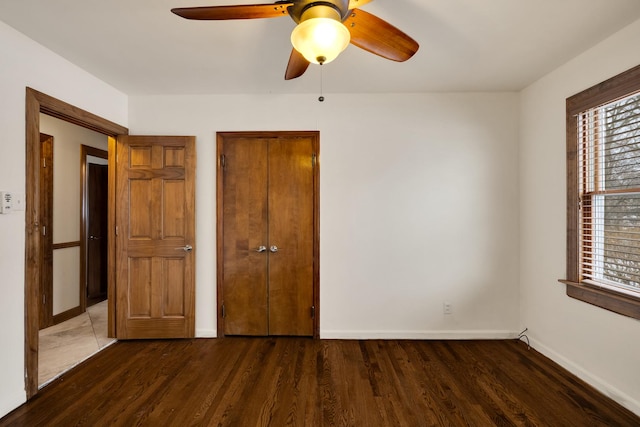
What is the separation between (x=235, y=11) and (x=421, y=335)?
311cm

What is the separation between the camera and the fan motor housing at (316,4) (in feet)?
4.46

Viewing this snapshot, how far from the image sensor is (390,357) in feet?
9.14

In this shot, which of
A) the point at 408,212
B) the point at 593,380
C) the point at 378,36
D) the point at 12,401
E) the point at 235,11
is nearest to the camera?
the point at 235,11

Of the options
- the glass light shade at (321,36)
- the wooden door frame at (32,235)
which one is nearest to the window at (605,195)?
the glass light shade at (321,36)

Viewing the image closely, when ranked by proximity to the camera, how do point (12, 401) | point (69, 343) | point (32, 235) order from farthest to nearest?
point (69, 343)
point (32, 235)
point (12, 401)

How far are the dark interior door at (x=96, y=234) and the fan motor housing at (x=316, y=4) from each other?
13.8ft

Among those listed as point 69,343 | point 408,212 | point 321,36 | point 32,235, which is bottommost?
point 69,343

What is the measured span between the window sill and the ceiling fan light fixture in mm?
2448

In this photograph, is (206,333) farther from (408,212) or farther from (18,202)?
(408,212)

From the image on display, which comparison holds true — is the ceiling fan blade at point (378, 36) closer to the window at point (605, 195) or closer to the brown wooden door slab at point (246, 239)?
the window at point (605, 195)

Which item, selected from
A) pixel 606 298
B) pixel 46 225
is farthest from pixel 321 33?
pixel 46 225

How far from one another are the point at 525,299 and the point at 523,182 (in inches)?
45.5

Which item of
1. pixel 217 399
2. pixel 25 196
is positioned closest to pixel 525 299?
pixel 217 399

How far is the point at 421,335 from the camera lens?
10.4ft
